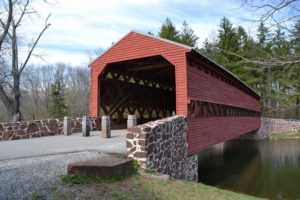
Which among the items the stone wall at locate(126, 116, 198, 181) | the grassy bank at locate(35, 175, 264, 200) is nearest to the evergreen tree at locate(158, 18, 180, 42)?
the stone wall at locate(126, 116, 198, 181)

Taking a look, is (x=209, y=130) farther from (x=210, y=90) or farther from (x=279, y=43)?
(x=279, y=43)

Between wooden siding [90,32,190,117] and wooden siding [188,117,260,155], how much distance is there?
840mm

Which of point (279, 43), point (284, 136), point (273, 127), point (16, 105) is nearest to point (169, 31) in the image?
point (273, 127)

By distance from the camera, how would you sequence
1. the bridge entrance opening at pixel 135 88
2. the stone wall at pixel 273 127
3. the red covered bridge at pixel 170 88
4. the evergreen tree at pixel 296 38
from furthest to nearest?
the stone wall at pixel 273 127 < the bridge entrance opening at pixel 135 88 < the red covered bridge at pixel 170 88 < the evergreen tree at pixel 296 38

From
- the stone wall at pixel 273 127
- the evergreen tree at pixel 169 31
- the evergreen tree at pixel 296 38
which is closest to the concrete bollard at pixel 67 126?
the evergreen tree at pixel 296 38

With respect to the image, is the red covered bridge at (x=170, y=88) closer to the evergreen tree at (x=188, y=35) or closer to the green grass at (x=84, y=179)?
the green grass at (x=84, y=179)

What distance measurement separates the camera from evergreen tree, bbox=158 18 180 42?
33.8m

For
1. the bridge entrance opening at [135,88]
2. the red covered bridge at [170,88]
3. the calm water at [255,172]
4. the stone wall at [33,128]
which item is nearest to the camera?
the red covered bridge at [170,88]

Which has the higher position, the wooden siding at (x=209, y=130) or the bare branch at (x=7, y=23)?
the bare branch at (x=7, y=23)

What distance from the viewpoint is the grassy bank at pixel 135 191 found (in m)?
4.36

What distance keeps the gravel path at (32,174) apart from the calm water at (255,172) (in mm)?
6162

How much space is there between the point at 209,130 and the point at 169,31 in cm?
2423

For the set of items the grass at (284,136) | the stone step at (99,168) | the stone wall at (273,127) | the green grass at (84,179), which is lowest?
the grass at (284,136)

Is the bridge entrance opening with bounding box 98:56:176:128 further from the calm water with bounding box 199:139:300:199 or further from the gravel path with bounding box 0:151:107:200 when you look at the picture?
the gravel path with bounding box 0:151:107:200
